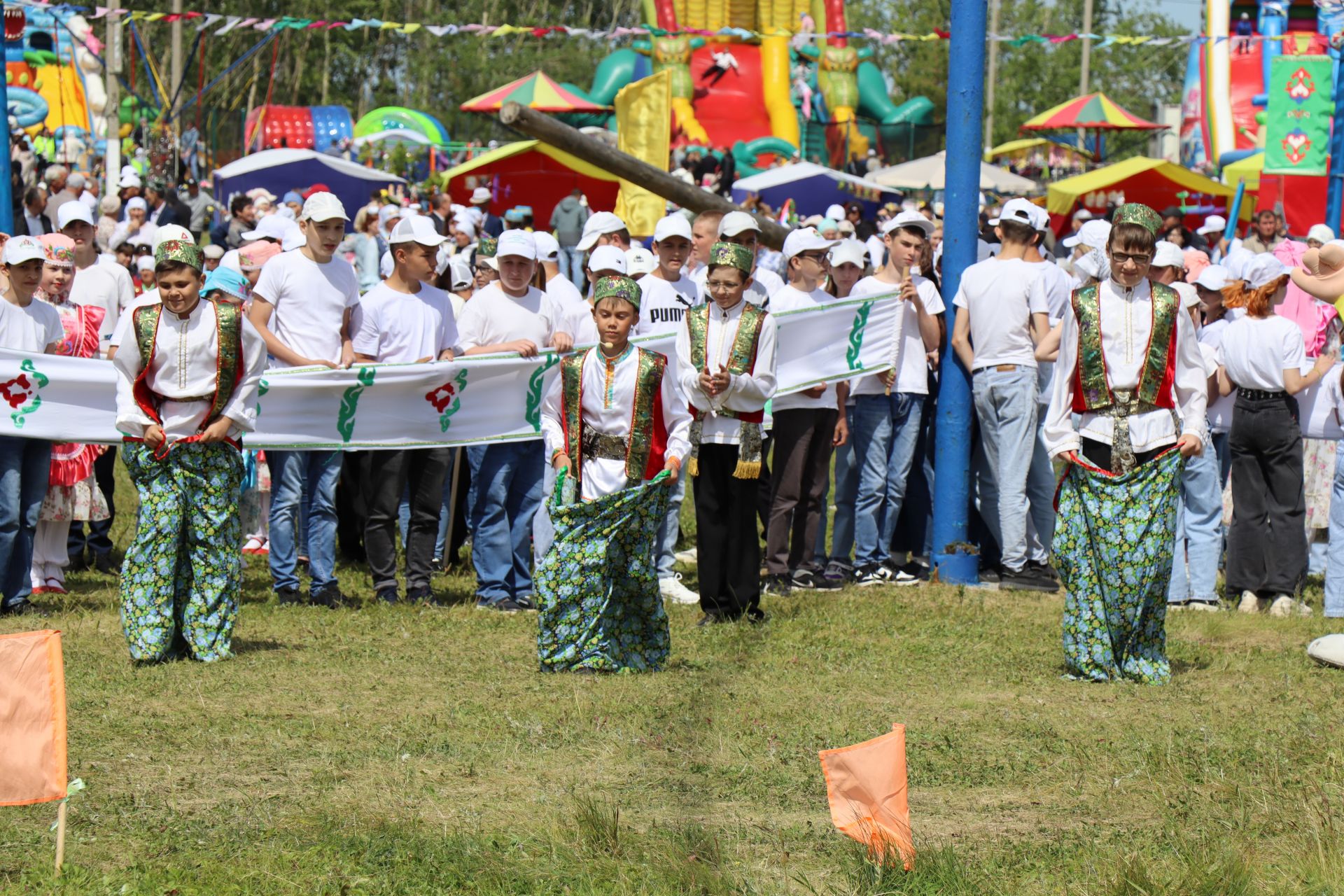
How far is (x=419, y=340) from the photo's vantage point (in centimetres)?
1020

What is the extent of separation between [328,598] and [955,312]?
4021mm

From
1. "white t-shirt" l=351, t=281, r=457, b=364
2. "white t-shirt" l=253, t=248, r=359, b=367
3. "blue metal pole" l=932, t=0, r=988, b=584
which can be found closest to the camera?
"white t-shirt" l=253, t=248, r=359, b=367

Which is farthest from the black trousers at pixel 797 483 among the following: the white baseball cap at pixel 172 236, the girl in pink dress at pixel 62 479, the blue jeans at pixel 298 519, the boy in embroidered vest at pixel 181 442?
the girl in pink dress at pixel 62 479

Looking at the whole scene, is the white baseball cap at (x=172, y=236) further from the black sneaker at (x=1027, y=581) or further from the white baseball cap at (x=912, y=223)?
the black sneaker at (x=1027, y=581)

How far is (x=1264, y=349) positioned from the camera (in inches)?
397

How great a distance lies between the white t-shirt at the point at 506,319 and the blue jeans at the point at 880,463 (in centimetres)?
199

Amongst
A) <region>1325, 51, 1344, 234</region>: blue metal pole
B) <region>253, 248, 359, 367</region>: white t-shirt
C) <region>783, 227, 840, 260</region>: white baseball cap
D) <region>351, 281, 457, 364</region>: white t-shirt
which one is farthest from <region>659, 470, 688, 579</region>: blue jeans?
<region>1325, 51, 1344, 234</region>: blue metal pole

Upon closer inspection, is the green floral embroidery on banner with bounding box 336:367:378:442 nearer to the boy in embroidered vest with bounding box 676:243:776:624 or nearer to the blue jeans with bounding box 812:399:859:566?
the boy in embroidered vest with bounding box 676:243:776:624

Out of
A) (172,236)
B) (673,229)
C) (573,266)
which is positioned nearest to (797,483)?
(673,229)

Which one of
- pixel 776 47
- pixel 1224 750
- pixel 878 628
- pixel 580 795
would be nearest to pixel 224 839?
pixel 580 795

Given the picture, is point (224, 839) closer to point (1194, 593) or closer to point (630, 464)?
point (630, 464)

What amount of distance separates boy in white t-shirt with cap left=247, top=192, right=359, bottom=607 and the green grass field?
1.55 ft

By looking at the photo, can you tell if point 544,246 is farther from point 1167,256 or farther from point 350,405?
point 1167,256

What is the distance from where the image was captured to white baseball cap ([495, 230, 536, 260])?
9.92 m
